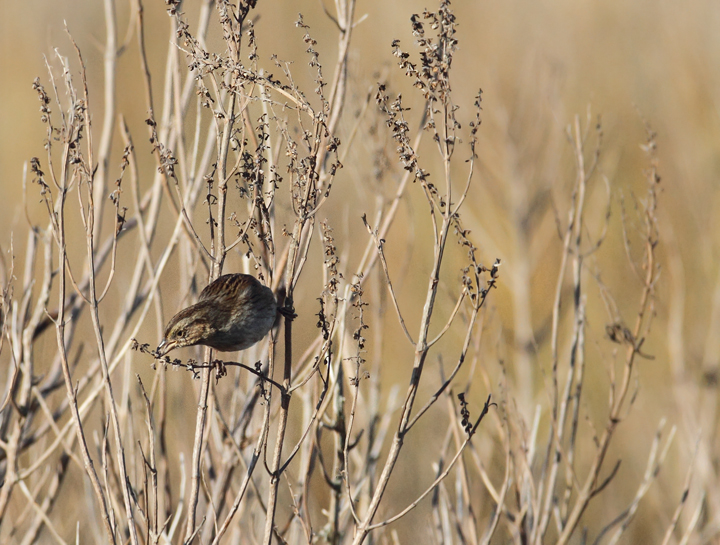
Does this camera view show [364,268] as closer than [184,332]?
No

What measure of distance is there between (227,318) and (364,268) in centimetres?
136

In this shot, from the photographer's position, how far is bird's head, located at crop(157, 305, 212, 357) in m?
1.83

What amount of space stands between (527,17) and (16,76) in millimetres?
5136

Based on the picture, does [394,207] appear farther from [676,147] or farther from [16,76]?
[16,76]

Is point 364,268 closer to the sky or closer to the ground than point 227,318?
closer to the sky

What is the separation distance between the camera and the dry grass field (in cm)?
180

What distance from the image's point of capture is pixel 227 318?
6.17 feet

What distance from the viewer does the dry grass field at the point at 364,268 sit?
180 centimetres

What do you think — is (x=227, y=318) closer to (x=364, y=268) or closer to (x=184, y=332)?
(x=184, y=332)

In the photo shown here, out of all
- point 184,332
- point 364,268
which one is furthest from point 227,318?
point 364,268

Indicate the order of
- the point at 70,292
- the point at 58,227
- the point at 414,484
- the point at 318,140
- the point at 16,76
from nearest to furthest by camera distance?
the point at 318,140
the point at 58,227
the point at 70,292
the point at 414,484
the point at 16,76

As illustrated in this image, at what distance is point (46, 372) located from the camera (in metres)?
2.81

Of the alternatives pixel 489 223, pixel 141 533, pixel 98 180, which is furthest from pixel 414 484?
pixel 98 180

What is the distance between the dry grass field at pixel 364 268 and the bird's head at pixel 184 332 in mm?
80
